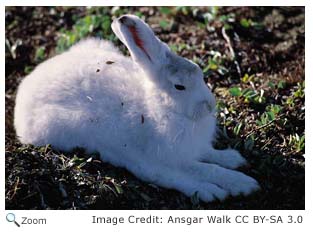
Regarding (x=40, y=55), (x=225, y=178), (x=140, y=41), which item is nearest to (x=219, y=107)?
(x=225, y=178)

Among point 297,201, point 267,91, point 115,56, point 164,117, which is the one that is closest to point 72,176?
point 164,117

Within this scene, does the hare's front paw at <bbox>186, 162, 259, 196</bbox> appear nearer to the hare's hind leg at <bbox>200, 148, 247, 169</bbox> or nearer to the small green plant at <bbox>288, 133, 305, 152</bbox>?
the hare's hind leg at <bbox>200, 148, 247, 169</bbox>

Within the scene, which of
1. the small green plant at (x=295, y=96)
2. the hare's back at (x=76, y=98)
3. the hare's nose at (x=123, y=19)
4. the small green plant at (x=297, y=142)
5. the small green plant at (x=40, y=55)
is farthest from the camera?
the small green plant at (x=40, y=55)

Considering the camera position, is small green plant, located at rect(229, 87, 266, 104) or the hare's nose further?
small green plant, located at rect(229, 87, 266, 104)

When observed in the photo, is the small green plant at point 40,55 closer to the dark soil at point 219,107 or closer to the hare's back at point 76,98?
the dark soil at point 219,107

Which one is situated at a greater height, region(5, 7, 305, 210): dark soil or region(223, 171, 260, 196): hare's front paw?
region(5, 7, 305, 210): dark soil

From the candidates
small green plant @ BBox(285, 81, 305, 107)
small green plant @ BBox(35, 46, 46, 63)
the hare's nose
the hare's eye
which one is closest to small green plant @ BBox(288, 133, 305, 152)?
small green plant @ BBox(285, 81, 305, 107)

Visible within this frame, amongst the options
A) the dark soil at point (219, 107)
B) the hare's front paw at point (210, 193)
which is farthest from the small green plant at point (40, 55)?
the hare's front paw at point (210, 193)
